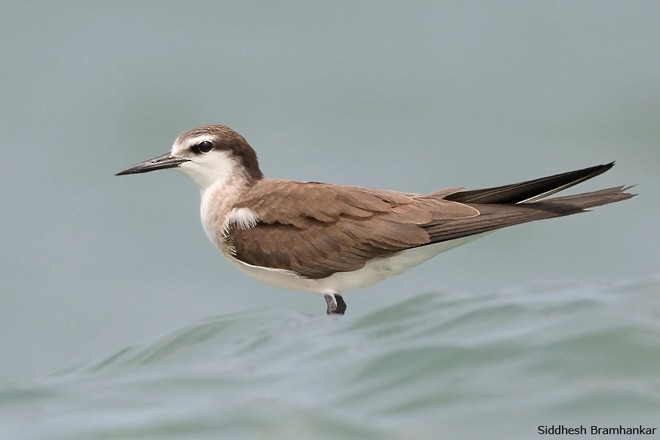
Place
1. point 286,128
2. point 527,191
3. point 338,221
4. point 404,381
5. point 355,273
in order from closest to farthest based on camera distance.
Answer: point 404,381 < point 527,191 < point 338,221 < point 355,273 < point 286,128

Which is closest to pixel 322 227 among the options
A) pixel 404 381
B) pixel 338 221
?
pixel 338 221

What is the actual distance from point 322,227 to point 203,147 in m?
1.46

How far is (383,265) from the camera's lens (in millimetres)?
11219

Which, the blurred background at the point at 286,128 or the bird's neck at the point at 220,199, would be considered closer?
the bird's neck at the point at 220,199

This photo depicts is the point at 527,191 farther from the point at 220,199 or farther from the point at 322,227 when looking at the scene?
the point at 220,199

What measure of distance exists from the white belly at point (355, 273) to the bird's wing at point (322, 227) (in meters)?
0.10

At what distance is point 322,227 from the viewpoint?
11141mm

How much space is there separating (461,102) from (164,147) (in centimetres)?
427

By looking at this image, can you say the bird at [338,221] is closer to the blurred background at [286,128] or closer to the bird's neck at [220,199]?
the bird's neck at [220,199]

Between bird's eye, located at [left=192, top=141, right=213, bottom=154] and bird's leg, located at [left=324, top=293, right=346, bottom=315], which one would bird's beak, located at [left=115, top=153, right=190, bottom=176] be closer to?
bird's eye, located at [left=192, top=141, right=213, bottom=154]

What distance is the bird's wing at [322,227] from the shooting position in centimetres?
1098

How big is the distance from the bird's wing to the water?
1.36m

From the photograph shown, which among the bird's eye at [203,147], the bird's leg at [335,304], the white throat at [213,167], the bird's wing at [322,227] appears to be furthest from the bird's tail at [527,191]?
the bird's eye at [203,147]

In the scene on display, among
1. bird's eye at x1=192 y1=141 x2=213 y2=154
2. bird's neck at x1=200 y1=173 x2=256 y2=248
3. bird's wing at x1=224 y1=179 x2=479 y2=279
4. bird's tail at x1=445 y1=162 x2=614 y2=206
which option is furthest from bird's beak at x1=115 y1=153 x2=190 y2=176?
bird's tail at x1=445 y1=162 x2=614 y2=206
